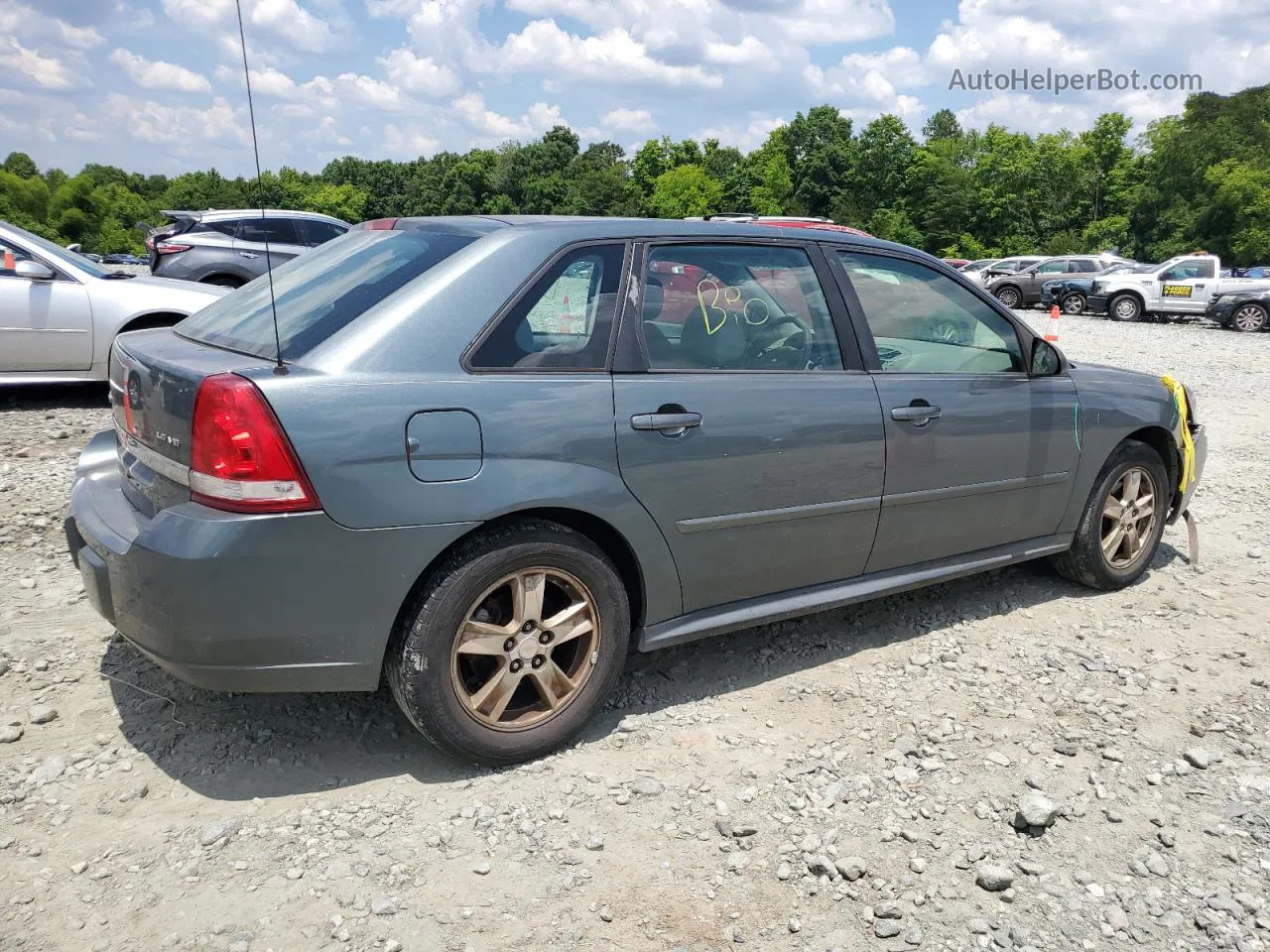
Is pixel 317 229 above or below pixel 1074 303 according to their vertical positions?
above

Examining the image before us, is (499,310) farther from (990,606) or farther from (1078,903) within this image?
(990,606)

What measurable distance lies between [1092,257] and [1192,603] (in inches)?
1109

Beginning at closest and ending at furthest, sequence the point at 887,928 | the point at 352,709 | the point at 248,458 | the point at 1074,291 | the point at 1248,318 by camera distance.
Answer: the point at 887,928 < the point at 248,458 < the point at 352,709 < the point at 1248,318 < the point at 1074,291

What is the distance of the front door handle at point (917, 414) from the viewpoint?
12.9ft

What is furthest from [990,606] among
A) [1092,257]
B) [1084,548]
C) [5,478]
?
[1092,257]

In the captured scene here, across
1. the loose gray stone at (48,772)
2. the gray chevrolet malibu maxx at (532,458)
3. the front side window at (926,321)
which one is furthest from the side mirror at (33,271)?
the front side window at (926,321)

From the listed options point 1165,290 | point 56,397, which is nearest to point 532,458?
point 56,397

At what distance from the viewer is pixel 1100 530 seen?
4.96 m

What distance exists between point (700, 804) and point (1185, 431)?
3.55m

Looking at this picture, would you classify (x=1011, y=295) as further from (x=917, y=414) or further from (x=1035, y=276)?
(x=917, y=414)

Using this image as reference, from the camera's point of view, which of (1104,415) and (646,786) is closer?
(646,786)

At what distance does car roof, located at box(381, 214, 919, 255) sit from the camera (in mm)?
3408

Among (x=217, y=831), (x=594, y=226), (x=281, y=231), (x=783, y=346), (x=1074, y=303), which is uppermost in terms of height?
(x=281, y=231)

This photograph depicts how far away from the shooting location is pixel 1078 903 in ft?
8.96
